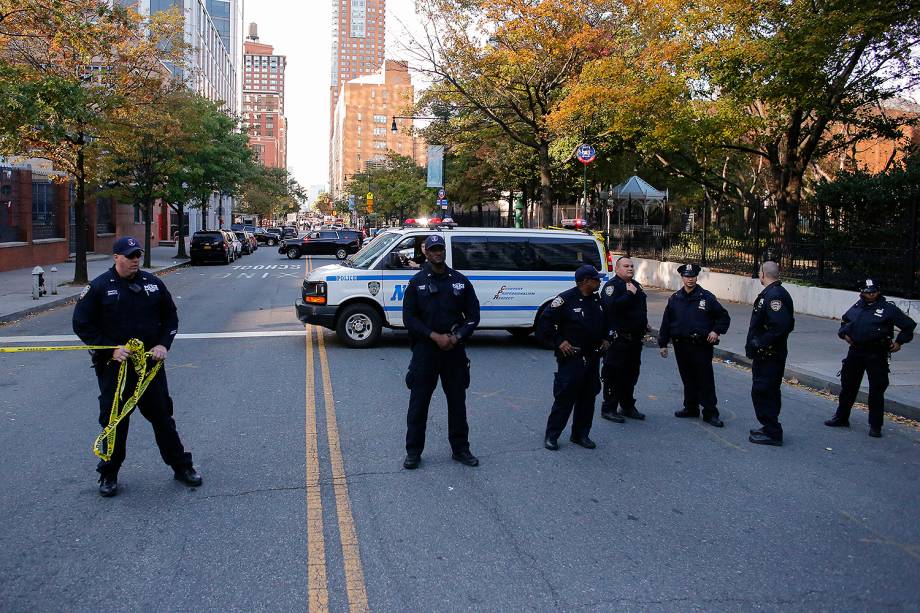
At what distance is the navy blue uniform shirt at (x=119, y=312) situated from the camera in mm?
5590

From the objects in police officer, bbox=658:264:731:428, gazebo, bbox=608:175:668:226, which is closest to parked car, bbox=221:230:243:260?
gazebo, bbox=608:175:668:226

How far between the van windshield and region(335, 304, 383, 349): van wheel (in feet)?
2.32

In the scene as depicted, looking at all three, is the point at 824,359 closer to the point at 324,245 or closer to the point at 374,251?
the point at 374,251

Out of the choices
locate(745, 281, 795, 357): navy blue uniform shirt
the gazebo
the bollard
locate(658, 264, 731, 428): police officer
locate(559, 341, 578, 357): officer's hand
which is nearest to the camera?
locate(559, 341, 578, 357): officer's hand

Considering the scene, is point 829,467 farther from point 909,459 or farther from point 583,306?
point 583,306

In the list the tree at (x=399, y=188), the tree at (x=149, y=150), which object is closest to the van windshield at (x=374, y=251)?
the tree at (x=149, y=150)

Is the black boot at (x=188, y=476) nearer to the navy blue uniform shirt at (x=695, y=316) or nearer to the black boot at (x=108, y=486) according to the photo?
the black boot at (x=108, y=486)

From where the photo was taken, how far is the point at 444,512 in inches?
219

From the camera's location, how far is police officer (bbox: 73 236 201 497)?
220 inches

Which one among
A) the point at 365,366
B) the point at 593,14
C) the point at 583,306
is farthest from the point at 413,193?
the point at 583,306

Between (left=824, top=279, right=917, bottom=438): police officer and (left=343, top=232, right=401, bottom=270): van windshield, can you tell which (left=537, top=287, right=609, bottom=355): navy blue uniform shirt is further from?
(left=343, top=232, right=401, bottom=270): van windshield

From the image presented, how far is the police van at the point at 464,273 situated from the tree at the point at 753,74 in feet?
24.2

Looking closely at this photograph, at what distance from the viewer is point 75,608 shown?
13.4 ft

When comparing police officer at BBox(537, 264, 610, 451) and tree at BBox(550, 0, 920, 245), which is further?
tree at BBox(550, 0, 920, 245)
